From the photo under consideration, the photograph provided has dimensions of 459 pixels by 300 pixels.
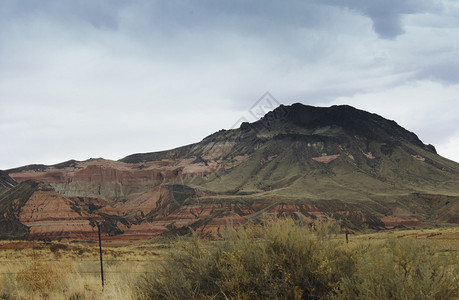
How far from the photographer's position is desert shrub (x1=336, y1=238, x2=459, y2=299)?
5312mm

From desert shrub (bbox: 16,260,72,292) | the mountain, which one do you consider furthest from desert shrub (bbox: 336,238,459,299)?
the mountain

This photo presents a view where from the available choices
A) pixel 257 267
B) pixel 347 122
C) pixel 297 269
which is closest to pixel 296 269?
pixel 297 269

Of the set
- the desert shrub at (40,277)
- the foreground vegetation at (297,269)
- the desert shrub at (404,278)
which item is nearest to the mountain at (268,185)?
the desert shrub at (40,277)

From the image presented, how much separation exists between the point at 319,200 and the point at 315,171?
37.9m

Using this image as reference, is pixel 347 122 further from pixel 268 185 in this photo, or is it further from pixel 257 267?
pixel 257 267

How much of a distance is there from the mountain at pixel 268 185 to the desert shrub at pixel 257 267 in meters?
46.0

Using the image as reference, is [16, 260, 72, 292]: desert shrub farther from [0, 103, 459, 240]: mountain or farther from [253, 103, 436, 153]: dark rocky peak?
[253, 103, 436, 153]: dark rocky peak

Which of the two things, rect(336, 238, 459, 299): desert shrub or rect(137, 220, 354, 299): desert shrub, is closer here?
rect(336, 238, 459, 299): desert shrub

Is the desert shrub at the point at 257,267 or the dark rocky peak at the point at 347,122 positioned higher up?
the dark rocky peak at the point at 347,122

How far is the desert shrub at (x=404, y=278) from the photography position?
17.4 feet

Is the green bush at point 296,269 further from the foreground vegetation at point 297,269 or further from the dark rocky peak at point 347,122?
the dark rocky peak at point 347,122

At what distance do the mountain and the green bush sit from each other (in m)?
46.1

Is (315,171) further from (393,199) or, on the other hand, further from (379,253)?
(379,253)

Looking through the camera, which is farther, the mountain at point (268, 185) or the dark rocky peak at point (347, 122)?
the dark rocky peak at point (347, 122)
